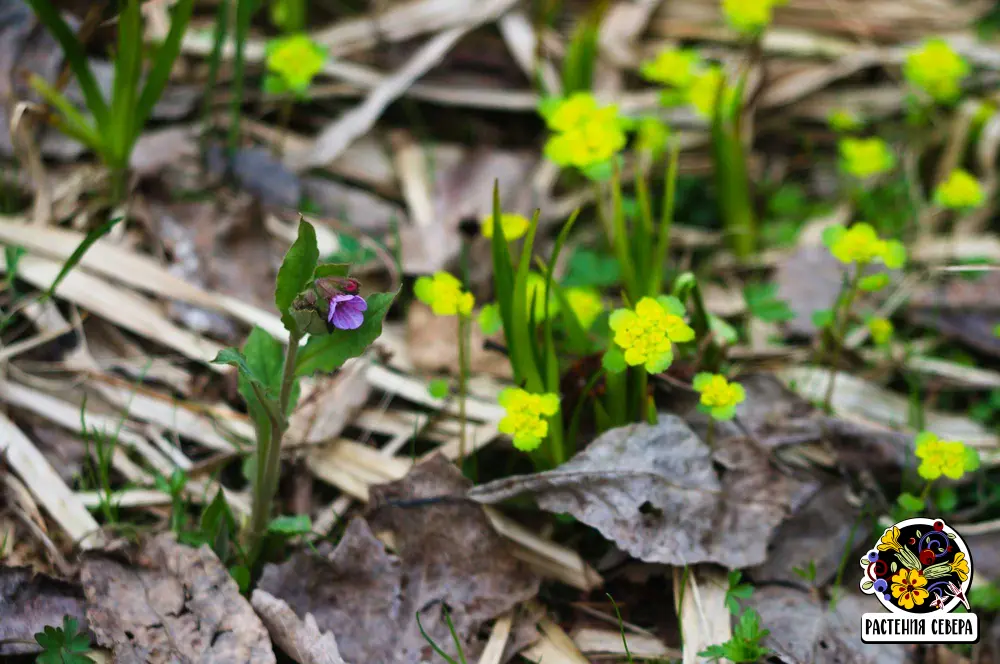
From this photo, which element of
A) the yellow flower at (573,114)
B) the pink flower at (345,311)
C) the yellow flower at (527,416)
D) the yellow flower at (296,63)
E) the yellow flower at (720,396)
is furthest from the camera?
the yellow flower at (296,63)

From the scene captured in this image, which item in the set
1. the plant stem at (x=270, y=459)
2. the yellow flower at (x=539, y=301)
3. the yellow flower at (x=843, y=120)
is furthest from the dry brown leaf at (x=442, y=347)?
the yellow flower at (x=843, y=120)

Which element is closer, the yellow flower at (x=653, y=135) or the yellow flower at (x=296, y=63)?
the yellow flower at (x=296, y=63)

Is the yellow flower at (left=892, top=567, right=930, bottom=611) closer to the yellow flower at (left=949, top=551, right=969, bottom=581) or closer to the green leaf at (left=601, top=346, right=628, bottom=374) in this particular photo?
the yellow flower at (left=949, top=551, right=969, bottom=581)

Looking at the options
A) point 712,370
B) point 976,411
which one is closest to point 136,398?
point 712,370

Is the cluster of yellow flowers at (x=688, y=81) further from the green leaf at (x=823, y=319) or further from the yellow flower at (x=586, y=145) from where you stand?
the green leaf at (x=823, y=319)

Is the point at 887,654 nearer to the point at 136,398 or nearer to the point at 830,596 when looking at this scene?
the point at 830,596

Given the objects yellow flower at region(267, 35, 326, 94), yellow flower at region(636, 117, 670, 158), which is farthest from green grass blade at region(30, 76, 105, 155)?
yellow flower at region(636, 117, 670, 158)
